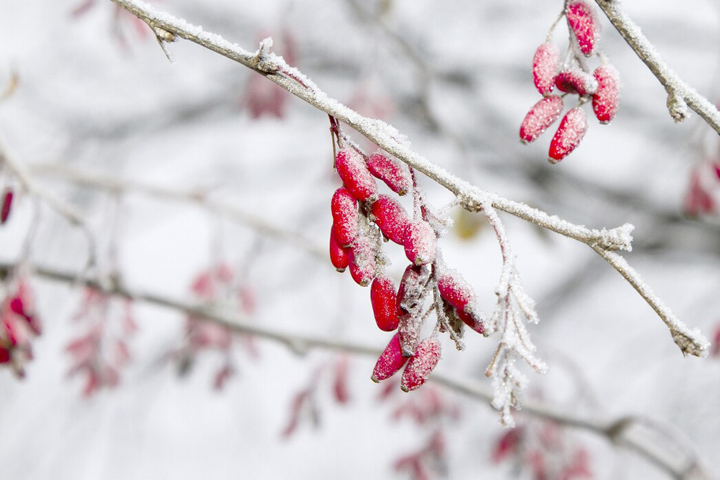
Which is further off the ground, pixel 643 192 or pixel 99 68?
pixel 643 192

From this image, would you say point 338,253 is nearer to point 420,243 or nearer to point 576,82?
point 420,243

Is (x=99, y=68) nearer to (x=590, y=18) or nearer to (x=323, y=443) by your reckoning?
(x=323, y=443)

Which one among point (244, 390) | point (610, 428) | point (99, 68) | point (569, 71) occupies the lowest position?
point (244, 390)

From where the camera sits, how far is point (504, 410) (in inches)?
23.9

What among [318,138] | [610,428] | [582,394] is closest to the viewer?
[610,428]

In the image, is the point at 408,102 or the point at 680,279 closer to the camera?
the point at 408,102

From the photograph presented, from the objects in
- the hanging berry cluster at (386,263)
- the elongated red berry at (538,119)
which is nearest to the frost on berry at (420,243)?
the hanging berry cluster at (386,263)

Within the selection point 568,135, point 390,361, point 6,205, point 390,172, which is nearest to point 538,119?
point 568,135

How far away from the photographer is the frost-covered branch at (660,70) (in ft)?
1.92

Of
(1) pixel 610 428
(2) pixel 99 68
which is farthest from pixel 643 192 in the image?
(2) pixel 99 68

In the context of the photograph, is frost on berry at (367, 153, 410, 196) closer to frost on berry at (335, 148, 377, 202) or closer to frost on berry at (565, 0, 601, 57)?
frost on berry at (335, 148, 377, 202)

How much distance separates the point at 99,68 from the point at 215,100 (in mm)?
799

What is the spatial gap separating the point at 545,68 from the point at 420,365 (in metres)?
0.30

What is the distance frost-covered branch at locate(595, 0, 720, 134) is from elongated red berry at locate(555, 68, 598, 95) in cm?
6
